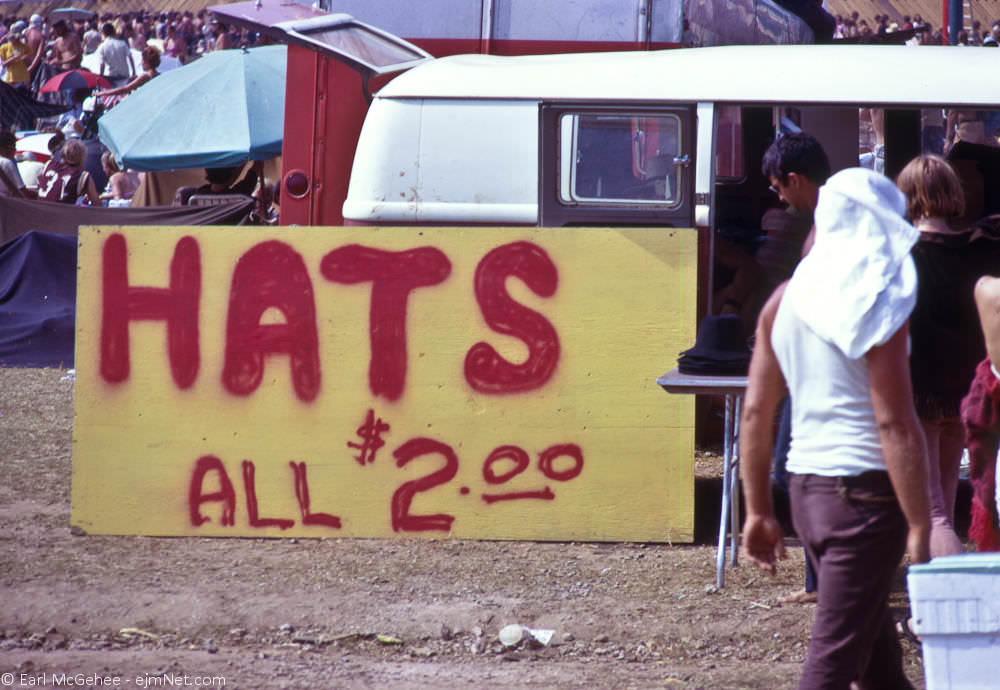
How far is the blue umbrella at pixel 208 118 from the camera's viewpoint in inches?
493

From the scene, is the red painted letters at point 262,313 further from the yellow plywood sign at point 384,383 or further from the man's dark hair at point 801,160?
the man's dark hair at point 801,160

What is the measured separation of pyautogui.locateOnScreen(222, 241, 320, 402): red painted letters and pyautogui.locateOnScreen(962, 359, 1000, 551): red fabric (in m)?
2.80

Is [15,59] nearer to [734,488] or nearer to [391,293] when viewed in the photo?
[391,293]

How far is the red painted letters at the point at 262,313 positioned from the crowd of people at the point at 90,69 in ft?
20.3

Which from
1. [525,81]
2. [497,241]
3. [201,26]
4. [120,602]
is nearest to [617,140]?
[525,81]

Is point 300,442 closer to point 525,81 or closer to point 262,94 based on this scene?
point 525,81

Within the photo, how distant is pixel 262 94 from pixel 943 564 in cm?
1124

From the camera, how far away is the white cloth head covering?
112 inches

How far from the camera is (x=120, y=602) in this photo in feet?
15.9

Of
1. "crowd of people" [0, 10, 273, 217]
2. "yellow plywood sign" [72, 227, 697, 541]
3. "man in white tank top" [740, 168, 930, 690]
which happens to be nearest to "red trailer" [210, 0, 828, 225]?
"yellow plywood sign" [72, 227, 697, 541]

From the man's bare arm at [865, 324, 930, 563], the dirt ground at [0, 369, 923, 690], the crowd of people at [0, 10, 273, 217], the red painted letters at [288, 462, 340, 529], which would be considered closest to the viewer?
the man's bare arm at [865, 324, 930, 563]

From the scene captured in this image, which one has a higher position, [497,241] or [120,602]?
[497,241]

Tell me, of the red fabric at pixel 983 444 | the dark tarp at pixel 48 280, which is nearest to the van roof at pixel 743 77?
the red fabric at pixel 983 444

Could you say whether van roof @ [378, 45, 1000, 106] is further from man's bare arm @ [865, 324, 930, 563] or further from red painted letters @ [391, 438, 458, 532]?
man's bare arm @ [865, 324, 930, 563]
